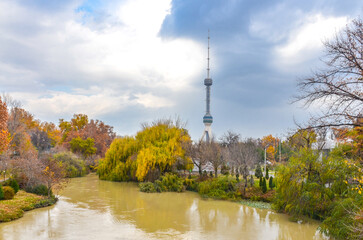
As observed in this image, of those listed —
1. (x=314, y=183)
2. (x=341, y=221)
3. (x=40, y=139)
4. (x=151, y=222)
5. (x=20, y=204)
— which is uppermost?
(x=40, y=139)

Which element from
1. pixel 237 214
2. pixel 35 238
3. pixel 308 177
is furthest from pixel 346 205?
pixel 35 238

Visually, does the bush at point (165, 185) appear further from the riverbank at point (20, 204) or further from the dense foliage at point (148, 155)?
the riverbank at point (20, 204)

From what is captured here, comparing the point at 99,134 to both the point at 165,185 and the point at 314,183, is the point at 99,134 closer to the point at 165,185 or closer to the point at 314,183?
the point at 165,185

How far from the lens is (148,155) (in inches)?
952

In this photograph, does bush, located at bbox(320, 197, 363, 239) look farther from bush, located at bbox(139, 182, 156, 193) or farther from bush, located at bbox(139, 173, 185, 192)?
bush, located at bbox(139, 182, 156, 193)

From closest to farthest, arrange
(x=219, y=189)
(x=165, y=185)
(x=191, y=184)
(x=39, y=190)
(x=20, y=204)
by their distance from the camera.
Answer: (x=20, y=204) → (x=39, y=190) → (x=219, y=189) → (x=165, y=185) → (x=191, y=184)

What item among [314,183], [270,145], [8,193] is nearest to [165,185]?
[8,193]

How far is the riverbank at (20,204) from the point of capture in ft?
42.2

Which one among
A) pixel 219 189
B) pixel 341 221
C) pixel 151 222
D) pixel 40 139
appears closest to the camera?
pixel 341 221

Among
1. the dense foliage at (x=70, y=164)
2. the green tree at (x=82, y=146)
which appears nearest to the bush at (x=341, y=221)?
the dense foliage at (x=70, y=164)

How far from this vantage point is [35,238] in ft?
35.2

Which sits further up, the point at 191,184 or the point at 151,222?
the point at 191,184

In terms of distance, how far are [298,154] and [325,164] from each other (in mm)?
1296

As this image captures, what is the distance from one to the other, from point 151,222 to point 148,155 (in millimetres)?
10923
